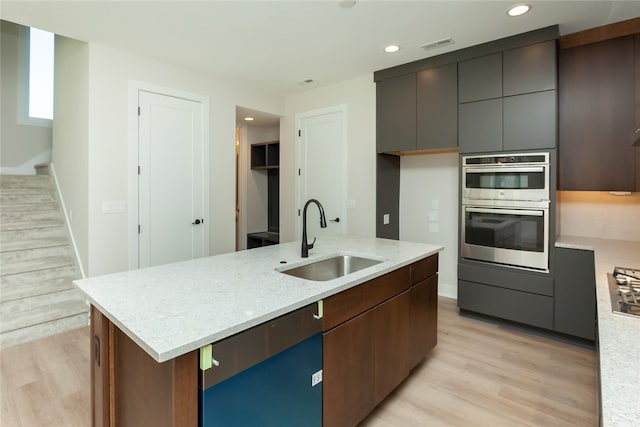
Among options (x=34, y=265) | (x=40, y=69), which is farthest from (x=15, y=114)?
(x=34, y=265)

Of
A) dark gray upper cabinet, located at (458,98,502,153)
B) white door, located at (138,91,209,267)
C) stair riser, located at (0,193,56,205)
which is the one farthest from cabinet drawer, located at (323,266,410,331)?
stair riser, located at (0,193,56,205)

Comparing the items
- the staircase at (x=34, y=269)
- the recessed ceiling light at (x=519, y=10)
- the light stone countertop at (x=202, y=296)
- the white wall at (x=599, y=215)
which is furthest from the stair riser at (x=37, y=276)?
the white wall at (x=599, y=215)

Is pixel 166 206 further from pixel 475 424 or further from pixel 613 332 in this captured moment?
pixel 613 332

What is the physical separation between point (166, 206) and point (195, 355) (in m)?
3.05

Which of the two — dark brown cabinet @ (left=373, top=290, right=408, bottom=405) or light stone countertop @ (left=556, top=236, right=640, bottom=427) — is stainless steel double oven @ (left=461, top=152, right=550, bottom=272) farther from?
dark brown cabinet @ (left=373, top=290, right=408, bottom=405)

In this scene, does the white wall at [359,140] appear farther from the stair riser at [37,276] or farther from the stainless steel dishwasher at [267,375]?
the stair riser at [37,276]

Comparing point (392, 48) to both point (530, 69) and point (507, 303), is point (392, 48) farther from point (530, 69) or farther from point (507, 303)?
point (507, 303)

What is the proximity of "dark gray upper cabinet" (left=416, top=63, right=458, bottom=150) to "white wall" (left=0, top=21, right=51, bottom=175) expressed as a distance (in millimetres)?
5929

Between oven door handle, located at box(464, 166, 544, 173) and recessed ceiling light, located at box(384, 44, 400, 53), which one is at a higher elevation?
recessed ceiling light, located at box(384, 44, 400, 53)

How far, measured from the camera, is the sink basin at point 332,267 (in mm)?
2109

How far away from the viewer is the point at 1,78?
5.16m

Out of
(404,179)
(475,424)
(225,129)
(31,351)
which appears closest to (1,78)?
(225,129)

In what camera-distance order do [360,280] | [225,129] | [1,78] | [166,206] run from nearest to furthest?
[360,280]
[166,206]
[225,129]
[1,78]

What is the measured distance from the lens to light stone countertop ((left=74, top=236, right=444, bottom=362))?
1.05m
